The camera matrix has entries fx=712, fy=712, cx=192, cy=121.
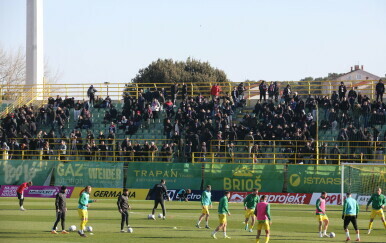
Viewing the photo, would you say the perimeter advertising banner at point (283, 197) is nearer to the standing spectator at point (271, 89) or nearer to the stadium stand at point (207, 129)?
the stadium stand at point (207, 129)

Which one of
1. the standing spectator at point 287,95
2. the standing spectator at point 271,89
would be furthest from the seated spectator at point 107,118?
the standing spectator at point 287,95

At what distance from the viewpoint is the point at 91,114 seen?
6341cm

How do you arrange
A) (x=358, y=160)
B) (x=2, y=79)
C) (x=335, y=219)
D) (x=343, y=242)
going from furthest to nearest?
(x=2, y=79)
(x=358, y=160)
(x=335, y=219)
(x=343, y=242)

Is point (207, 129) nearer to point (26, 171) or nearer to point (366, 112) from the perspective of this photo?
point (366, 112)

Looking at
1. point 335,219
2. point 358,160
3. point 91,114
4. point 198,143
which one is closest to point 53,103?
point 91,114

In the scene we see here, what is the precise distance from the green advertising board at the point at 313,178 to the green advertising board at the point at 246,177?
0.83 metres

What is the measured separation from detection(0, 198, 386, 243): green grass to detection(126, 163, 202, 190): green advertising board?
315 cm

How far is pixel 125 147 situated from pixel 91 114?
34.3 ft

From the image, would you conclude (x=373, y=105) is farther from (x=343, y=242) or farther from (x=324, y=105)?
(x=343, y=242)

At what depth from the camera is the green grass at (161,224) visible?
28.9 m

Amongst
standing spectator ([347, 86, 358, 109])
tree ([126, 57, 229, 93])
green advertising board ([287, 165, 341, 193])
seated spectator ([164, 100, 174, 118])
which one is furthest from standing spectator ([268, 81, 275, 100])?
tree ([126, 57, 229, 93])

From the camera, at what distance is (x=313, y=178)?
47.8 metres

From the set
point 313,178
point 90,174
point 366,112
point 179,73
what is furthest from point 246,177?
point 179,73

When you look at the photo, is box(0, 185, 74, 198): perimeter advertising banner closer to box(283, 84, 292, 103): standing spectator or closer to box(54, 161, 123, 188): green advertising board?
box(54, 161, 123, 188): green advertising board
